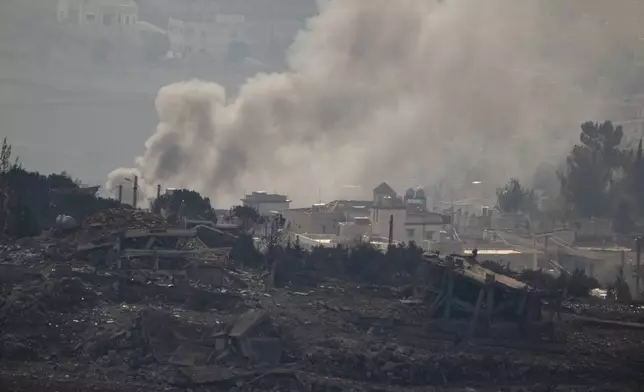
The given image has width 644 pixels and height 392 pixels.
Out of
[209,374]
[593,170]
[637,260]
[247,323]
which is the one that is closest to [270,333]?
[247,323]

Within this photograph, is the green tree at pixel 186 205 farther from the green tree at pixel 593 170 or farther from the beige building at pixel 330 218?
the green tree at pixel 593 170

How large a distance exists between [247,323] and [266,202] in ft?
21.7

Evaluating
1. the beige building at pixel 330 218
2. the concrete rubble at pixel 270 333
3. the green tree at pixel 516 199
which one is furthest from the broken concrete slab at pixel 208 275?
→ the green tree at pixel 516 199

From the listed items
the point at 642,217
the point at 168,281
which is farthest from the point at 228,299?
the point at 642,217

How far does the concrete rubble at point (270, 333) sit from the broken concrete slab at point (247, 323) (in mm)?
12

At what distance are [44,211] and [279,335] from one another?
A: 4569 mm

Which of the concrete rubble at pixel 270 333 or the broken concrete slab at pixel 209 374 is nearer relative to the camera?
the broken concrete slab at pixel 209 374

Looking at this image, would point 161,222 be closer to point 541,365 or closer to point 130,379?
point 130,379

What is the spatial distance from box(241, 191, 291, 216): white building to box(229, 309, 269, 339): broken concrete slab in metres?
5.38

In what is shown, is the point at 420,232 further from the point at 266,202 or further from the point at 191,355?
the point at 191,355

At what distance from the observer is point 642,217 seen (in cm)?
1180

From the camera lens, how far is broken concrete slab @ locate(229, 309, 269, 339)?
7156mm

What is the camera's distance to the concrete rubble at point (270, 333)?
7020 millimetres

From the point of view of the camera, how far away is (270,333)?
734 centimetres
